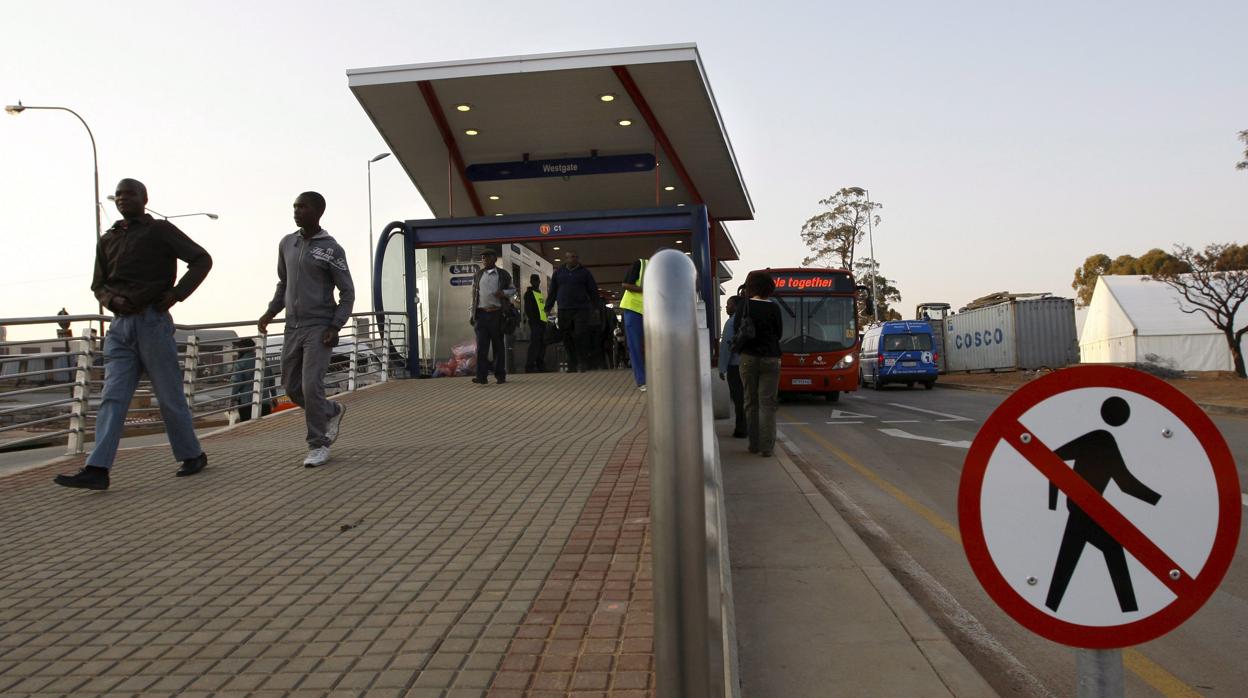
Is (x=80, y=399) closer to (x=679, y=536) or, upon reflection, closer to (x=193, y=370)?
(x=193, y=370)

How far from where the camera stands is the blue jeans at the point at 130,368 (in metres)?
5.86

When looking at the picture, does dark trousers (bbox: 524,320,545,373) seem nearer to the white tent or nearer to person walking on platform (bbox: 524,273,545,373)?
person walking on platform (bbox: 524,273,545,373)

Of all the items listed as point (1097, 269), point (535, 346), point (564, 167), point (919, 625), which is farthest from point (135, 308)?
point (1097, 269)

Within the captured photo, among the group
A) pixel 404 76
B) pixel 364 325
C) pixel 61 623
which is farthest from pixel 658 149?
pixel 61 623

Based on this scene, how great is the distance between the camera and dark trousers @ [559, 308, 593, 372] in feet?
51.3

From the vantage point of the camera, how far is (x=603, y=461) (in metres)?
6.61

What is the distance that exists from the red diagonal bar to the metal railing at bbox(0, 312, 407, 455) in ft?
21.4

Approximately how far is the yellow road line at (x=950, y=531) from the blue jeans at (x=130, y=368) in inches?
204

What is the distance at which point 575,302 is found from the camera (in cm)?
1527

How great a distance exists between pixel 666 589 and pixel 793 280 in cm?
1856

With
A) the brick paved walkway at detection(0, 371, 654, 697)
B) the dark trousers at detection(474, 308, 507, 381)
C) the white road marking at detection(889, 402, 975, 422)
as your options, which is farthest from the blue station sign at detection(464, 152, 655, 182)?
the brick paved walkway at detection(0, 371, 654, 697)

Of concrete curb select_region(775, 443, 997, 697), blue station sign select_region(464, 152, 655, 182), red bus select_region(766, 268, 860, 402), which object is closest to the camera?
concrete curb select_region(775, 443, 997, 697)

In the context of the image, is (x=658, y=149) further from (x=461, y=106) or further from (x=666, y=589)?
(x=666, y=589)

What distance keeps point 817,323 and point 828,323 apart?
0.24 metres
